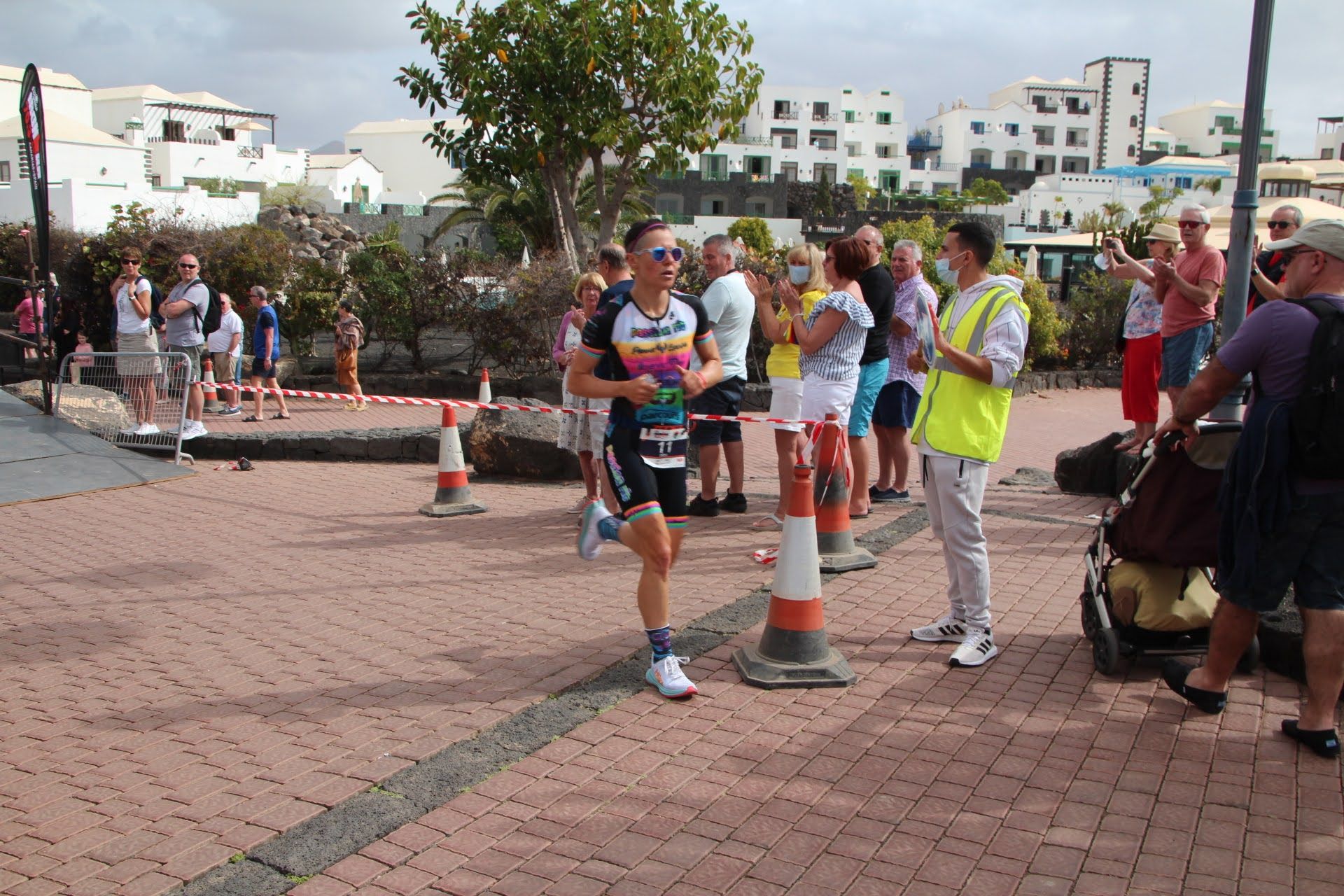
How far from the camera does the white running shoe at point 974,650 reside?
185 inches

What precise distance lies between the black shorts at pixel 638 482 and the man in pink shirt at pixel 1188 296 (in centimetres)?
449

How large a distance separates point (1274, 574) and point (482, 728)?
292cm

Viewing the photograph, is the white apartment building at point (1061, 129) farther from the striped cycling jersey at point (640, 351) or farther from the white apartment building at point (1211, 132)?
the striped cycling jersey at point (640, 351)

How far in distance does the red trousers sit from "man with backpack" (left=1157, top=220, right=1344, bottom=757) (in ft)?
14.5

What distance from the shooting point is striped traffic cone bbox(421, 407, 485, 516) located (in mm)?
8094

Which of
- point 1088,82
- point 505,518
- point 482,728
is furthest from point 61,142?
point 1088,82

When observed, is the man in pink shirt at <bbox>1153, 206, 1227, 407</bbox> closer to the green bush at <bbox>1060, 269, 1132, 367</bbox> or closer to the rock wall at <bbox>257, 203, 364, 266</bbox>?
the green bush at <bbox>1060, 269, 1132, 367</bbox>

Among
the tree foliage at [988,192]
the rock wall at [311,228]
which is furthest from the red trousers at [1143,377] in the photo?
the tree foliage at [988,192]

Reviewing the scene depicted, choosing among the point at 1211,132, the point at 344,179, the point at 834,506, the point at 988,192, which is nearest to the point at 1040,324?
the point at 834,506

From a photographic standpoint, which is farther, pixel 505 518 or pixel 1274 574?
pixel 505 518

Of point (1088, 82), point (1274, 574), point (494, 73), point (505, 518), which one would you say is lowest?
point (505, 518)

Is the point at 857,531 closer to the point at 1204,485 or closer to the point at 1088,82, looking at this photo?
the point at 1204,485

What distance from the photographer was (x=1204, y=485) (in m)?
4.41

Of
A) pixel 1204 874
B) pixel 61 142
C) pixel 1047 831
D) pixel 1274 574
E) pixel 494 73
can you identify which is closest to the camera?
pixel 1204 874
